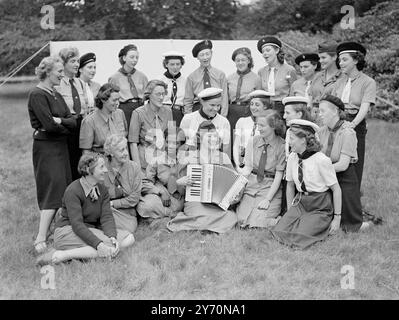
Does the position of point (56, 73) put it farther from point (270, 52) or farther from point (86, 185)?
point (270, 52)

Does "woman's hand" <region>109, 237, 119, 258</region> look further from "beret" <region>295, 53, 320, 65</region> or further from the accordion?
"beret" <region>295, 53, 320, 65</region>

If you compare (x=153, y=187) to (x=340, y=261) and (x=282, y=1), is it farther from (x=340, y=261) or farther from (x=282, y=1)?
(x=282, y=1)

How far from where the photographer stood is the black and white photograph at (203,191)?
4.14 metres

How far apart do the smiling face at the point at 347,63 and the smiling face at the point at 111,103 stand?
2.51 metres

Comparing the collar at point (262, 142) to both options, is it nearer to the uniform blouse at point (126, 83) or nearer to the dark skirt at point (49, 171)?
the uniform blouse at point (126, 83)

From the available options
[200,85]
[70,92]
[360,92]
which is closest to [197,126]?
[200,85]

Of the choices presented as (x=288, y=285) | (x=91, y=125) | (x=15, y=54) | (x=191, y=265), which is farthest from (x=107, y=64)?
(x=15, y=54)

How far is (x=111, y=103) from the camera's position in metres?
5.47

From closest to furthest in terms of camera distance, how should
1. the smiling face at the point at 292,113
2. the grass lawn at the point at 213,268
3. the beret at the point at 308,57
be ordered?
the grass lawn at the point at 213,268
the smiling face at the point at 292,113
the beret at the point at 308,57

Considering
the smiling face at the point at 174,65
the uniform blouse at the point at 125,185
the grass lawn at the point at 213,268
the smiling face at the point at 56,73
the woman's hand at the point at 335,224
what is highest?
the smiling face at the point at 174,65

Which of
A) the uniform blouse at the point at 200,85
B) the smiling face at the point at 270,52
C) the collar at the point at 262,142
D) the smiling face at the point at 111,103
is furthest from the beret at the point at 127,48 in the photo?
the collar at the point at 262,142

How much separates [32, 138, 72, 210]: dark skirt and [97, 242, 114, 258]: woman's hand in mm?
842
